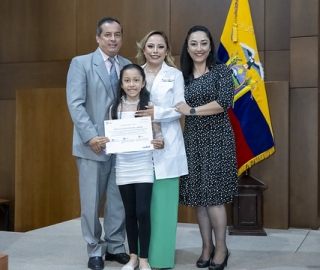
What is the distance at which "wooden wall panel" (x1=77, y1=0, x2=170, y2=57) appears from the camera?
5.11m

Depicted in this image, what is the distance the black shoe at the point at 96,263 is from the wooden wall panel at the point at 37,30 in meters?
3.07

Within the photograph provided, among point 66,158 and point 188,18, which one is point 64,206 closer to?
point 66,158

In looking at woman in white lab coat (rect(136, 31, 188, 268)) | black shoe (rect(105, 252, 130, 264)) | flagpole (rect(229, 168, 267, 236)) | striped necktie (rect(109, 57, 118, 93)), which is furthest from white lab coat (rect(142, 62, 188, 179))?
flagpole (rect(229, 168, 267, 236))

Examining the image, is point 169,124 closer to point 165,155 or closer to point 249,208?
point 165,155

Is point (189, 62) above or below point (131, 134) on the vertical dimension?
above

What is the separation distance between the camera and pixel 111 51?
2.96 metres

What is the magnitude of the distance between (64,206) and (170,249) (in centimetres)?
258

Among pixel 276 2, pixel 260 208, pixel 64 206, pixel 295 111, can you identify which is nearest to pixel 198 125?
pixel 260 208

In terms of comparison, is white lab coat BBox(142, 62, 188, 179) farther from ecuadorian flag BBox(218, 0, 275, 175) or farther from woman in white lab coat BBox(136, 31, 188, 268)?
ecuadorian flag BBox(218, 0, 275, 175)

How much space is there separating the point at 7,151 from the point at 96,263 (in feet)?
11.1

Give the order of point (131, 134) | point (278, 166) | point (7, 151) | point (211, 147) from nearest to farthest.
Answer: point (131, 134) → point (211, 147) → point (278, 166) → point (7, 151)

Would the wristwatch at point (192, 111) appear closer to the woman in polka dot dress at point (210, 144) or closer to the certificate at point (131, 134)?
the woman in polka dot dress at point (210, 144)

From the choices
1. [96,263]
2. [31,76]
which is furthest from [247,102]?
[31,76]

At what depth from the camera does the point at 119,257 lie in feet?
9.98
